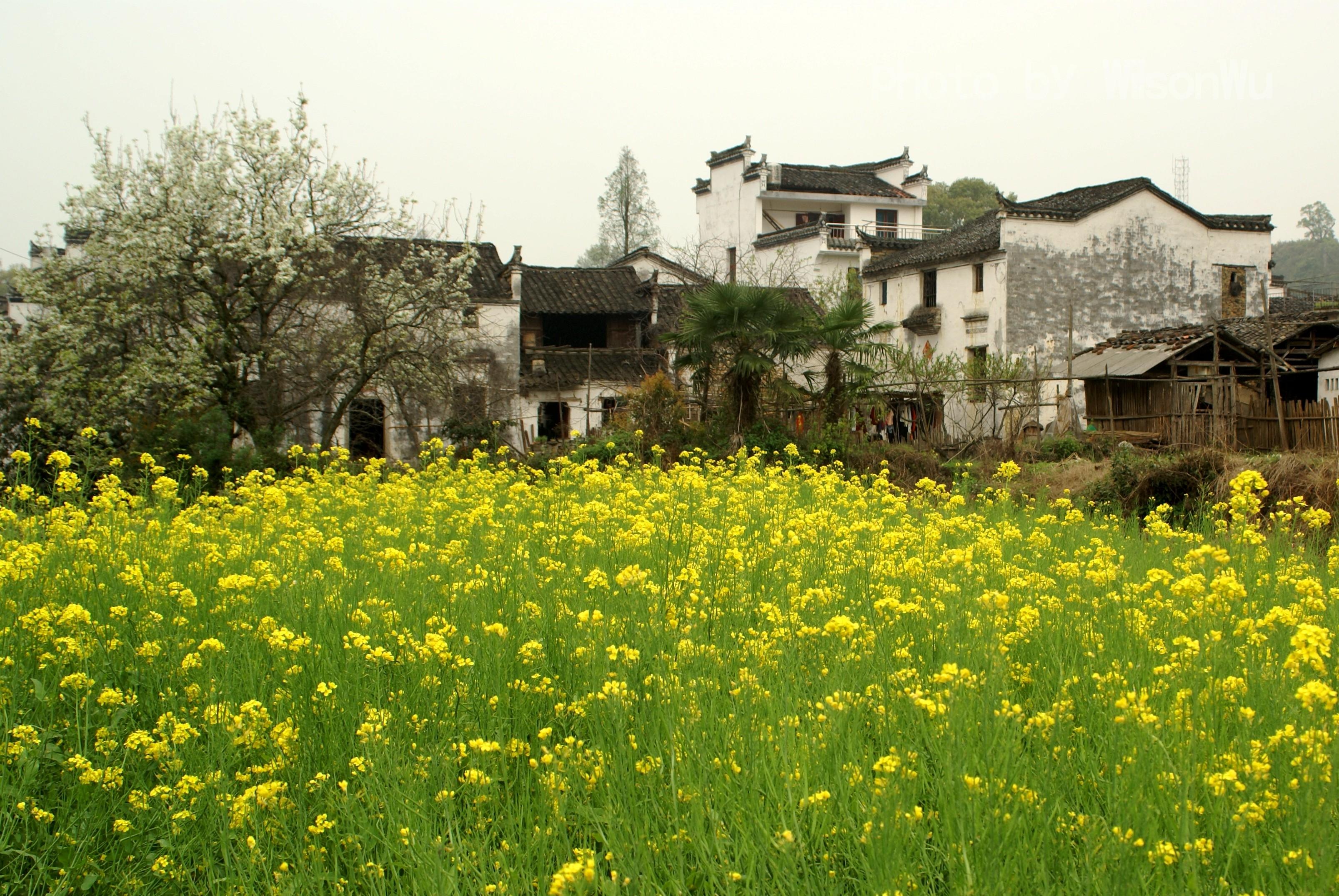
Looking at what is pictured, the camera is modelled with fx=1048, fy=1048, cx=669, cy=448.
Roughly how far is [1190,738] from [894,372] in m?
20.2

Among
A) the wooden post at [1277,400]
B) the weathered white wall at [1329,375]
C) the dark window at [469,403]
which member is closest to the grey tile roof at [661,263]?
the dark window at [469,403]

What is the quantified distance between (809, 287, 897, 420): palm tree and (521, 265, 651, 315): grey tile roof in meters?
11.9

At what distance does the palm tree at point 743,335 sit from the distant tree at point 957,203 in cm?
3997

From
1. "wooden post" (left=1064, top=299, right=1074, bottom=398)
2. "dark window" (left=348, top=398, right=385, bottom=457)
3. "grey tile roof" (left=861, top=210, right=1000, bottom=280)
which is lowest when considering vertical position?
"dark window" (left=348, top=398, right=385, bottom=457)

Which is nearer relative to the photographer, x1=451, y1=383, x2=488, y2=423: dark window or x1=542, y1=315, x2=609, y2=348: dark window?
x1=451, y1=383, x2=488, y2=423: dark window

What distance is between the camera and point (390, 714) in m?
3.08

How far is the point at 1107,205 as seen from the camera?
29.2 meters

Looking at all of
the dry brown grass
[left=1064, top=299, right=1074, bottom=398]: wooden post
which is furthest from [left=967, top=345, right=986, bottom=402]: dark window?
the dry brown grass

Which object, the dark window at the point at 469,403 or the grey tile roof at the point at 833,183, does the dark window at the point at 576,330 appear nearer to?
the dark window at the point at 469,403

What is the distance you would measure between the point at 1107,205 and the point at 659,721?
1169 inches

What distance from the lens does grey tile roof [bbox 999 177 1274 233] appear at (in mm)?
28719

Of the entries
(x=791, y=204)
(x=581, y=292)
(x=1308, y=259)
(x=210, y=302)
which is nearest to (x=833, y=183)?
(x=791, y=204)

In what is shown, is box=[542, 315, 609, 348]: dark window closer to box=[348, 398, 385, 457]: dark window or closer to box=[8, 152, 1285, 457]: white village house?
box=[8, 152, 1285, 457]: white village house

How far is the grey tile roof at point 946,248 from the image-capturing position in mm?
29469
